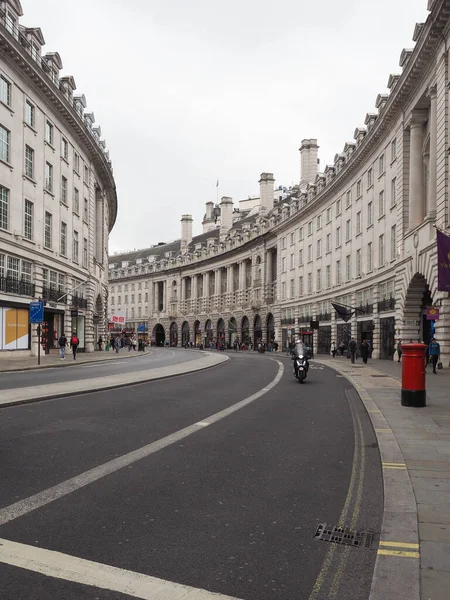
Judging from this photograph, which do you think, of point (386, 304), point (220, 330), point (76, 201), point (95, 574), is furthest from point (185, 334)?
point (95, 574)

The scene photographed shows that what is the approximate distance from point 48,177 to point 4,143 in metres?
6.88

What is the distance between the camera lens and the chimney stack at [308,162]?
7188 centimetres

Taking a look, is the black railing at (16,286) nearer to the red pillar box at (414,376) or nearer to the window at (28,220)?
the window at (28,220)

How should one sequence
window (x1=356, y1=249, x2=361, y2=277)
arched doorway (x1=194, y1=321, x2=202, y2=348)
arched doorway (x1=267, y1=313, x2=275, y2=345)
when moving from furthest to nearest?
arched doorway (x1=194, y1=321, x2=202, y2=348) → arched doorway (x1=267, y1=313, x2=275, y2=345) → window (x1=356, y1=249, x2=361, y2=277)

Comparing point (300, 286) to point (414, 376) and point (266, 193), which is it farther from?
point (414, 376)

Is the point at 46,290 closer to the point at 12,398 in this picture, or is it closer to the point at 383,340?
the point at 383,340

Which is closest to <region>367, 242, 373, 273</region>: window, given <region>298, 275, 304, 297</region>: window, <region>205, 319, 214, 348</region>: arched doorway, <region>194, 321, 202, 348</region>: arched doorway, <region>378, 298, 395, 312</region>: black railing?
<region>378, 298, 395, 312</region>: black railing

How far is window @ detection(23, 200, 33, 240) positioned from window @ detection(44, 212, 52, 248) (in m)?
2.50

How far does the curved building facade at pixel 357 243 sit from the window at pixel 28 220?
69.5 feet

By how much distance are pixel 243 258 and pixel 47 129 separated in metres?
51.0

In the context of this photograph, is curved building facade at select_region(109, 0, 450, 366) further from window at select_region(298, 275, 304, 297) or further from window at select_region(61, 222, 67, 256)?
window at select_region(61, 222, 67, 256)

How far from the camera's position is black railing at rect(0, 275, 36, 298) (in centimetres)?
3231

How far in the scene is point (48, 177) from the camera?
39.8 meters

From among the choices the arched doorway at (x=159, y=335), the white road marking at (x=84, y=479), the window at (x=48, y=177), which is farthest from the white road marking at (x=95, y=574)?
the arched doorway at (x=159, y=335)
